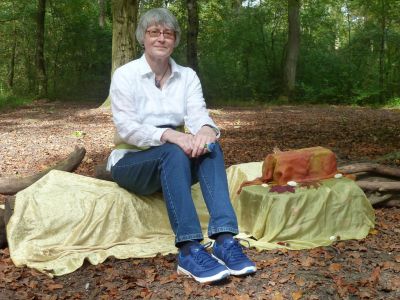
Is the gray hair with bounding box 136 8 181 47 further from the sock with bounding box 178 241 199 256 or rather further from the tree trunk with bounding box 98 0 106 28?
the tree trunk with bounding box 98 0 106 28

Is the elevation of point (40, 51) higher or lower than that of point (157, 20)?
higher

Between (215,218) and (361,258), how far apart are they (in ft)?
2.92

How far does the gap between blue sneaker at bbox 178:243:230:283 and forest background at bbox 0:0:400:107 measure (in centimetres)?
1314

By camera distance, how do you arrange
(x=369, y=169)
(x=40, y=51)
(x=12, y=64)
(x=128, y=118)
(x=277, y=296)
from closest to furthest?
(x=277, y=296), (x=128, y=118), (x=369, y=169), (x=40, y=51), (x=12, y=64)

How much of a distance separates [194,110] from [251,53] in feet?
47.8

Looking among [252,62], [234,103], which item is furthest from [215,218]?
[252,62]

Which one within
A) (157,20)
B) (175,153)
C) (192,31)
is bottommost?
(175,153)

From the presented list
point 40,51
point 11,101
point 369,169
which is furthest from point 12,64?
point 369,169

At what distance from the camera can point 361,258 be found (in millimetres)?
2926

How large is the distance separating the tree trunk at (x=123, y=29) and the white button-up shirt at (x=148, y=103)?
23.9ft

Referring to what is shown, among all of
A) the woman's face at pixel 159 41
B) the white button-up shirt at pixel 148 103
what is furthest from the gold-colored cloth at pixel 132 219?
the woman's face at pixel 159 41

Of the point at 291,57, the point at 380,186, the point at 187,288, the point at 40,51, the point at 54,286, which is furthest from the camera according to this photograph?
the point at 291,57

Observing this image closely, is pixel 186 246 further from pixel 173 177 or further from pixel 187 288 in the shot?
pixel 173 177

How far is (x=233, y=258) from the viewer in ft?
8.78
